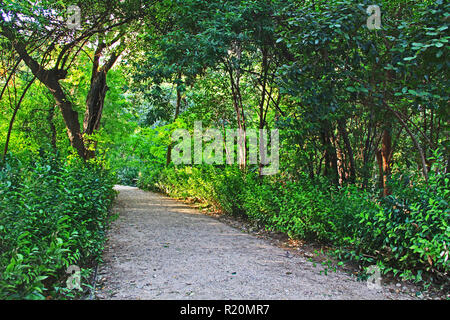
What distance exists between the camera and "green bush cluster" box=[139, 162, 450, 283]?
338 centimetres

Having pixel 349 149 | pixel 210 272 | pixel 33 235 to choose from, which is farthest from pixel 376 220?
pixel 33 235

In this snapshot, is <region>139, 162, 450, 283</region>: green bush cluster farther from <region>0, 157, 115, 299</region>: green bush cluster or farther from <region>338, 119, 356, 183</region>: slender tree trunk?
<region>0, 157, 115, 299</region>: green bush cluster

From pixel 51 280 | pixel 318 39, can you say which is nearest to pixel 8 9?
pixel 51 280

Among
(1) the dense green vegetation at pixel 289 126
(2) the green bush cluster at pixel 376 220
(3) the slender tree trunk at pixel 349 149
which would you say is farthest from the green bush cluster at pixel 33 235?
(3) the slender tree trunk at pixel 349 149

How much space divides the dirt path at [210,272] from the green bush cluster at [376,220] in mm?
422

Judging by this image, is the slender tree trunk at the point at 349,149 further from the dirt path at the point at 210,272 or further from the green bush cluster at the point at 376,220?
the dirt path at the point at 210,272

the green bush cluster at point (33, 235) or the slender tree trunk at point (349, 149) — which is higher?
the slender tree trunk at point (349, 149)

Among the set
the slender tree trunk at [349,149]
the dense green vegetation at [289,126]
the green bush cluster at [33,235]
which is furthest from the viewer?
the slender tree trunk at [349,149]

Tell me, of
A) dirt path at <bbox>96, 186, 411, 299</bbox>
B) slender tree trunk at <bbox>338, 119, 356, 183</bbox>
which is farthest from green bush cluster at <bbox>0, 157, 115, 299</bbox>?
slender tree trunk at <bbox>338, 119, 356, 183</bbox>

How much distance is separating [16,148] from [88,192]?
5817 mm

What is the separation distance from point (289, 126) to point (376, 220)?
216 cm

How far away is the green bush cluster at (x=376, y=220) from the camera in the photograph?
338 cm

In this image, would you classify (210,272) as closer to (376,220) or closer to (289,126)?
(376,220)
